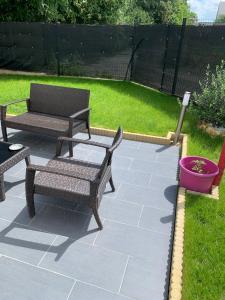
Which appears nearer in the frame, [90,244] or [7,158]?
[90,244]

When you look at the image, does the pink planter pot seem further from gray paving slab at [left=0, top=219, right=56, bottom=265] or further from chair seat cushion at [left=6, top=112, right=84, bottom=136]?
chair seat cushion at [left=6, top=112, right=84, bottom=136]

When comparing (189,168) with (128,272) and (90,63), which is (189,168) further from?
(90,63)

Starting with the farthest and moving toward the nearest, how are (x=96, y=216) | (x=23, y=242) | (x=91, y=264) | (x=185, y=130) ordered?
(x=185, y=130) → (x=96, y=216) → (x=23, y=242) → (x=91, y=264)

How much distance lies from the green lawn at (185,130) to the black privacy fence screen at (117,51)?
675 mm

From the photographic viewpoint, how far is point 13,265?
243cm

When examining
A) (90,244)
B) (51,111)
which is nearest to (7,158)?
(90,244)

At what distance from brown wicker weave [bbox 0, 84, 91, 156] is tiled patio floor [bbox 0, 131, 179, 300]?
93cm

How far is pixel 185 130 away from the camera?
18.2 feet

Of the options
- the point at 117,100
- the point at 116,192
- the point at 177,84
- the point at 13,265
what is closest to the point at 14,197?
the point at 13,265

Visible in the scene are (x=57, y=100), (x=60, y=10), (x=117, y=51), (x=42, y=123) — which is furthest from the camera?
(x=60, y=10)

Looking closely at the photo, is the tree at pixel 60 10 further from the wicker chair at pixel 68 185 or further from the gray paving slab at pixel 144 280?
the gray paving slab at pixel 144 280

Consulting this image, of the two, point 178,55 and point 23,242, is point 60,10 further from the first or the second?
point 23,242

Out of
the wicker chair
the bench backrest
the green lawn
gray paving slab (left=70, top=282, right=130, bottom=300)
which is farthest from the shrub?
gray paving slab (left=70, top=282, right=130, bottom=300)

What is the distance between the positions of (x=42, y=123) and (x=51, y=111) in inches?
24.6
